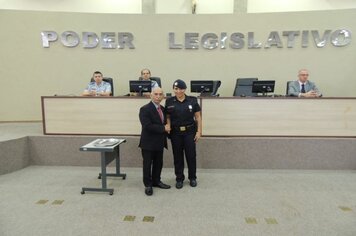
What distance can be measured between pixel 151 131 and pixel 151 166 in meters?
0.58

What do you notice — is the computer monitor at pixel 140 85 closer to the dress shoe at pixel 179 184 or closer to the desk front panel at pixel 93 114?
the desk front panel at pixel 93 114

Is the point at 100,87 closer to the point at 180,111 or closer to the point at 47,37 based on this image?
the point at 180,111

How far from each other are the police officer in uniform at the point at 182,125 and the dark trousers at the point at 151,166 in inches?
9.8

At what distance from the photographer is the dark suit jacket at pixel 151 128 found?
10.4 feet

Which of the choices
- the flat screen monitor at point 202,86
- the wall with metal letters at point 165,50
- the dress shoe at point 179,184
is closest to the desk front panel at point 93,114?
the flat screen monitor at point 202,86

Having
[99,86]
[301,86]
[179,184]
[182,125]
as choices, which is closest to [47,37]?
[99,86]

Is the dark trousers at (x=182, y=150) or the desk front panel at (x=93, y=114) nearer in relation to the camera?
the dark trousers at (x=182, y=150)

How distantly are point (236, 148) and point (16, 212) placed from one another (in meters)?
3.07

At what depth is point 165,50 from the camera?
6.27m

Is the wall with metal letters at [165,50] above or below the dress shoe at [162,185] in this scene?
above

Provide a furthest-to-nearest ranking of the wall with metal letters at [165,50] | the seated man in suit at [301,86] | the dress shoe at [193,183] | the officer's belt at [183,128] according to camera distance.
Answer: the wall with metal letters at [165,50] < the seated man in suit at [301,86] < the dress shoe at [193,183] < the officer's belt at [183,128]

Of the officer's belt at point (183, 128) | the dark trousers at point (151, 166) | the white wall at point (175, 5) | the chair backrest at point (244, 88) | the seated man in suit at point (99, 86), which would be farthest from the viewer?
the white wall at point (175, 5)

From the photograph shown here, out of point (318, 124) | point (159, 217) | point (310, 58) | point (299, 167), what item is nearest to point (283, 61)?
point (310, 58)

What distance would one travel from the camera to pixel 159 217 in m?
2.70
